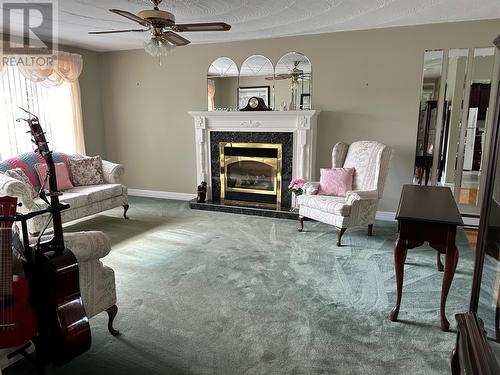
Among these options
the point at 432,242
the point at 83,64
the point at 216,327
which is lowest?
the point at 216,327

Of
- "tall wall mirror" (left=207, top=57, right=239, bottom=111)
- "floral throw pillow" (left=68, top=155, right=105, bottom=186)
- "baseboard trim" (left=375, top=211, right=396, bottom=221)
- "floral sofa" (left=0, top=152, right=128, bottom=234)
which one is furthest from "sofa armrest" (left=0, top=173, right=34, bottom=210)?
"baseboard trim" (left=375, top=211, right=396, bottom=221)

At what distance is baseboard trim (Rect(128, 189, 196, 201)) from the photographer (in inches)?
235

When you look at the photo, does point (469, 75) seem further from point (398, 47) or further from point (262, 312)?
point (262, 312)

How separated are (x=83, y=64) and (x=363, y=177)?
480 cm

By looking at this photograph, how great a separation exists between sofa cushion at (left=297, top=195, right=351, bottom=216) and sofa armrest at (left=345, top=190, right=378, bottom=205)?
0.07 metres

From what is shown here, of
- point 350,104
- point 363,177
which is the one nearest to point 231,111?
point 350,104

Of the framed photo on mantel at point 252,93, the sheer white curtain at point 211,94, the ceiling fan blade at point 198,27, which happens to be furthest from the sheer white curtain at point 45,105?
the ceiling fan blade at point 198,27

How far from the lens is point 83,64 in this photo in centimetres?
579

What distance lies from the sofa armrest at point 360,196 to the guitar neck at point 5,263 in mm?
3087

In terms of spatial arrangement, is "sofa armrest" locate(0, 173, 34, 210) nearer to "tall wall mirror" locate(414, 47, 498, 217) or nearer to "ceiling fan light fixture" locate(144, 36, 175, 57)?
"ceiling fan light fixture" locate(144, 36, 175, 57)

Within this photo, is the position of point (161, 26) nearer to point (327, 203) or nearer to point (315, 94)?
point (327, 203)

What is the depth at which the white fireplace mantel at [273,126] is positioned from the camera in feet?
15.7

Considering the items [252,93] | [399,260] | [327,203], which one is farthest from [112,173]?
[399,260]

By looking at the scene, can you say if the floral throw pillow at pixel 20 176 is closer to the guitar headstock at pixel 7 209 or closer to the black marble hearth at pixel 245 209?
the black marble hearth at pixel 245 209
